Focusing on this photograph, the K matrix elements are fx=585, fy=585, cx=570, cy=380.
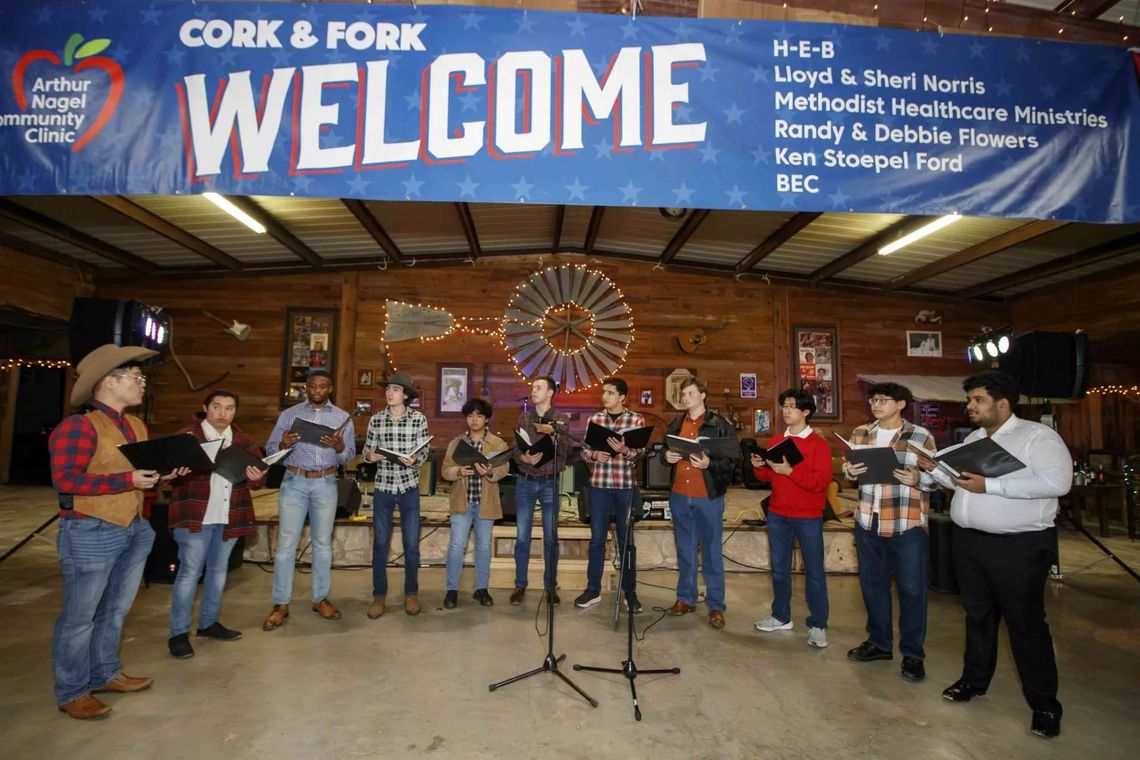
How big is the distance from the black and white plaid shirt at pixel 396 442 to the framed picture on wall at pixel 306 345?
507cm

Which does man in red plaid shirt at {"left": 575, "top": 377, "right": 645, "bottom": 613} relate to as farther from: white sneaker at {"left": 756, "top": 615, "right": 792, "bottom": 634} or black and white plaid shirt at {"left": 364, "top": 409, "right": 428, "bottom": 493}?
black and white plaid shirt at {"left": 364, "top": 409, "right": 428, "bottom": 493}

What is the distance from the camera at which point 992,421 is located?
2838mm

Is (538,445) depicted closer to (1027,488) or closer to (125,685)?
(125,685)

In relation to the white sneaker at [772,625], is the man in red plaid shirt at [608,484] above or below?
above

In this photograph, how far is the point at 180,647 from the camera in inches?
126

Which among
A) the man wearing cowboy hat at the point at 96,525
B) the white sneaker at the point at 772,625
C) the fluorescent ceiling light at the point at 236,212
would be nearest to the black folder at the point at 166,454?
the man wearing cowboy hat at the point at 96,525

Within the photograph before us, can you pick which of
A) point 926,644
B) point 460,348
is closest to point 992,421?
point 926,644

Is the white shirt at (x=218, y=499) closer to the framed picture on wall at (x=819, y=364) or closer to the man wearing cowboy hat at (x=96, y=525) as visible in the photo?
the man wearing cowboy hat at (x=96, y=525)

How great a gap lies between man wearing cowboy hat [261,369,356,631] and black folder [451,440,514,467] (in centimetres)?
74

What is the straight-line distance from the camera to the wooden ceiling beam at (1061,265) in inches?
258

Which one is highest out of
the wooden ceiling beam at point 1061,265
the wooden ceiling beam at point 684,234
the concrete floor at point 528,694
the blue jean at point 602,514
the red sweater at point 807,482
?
the wooden ceiling beam at point 684,234

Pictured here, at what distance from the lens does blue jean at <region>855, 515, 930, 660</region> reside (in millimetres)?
3111

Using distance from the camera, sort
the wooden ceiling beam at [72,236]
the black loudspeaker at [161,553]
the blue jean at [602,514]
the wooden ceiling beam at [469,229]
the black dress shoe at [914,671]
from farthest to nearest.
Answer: the wooden ceiling beam at [469,229]
the wooden ceiling beam at [72,236]
the black loudspeaker at [161,553]
the blue jean at [602,514]
the black dress shoe at [914,671]

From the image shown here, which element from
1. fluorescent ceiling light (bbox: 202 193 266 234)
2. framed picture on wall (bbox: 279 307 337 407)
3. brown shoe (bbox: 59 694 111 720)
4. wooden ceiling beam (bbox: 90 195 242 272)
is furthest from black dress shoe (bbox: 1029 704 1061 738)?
framed picture on wall (bbox: 279 307 337 407)
